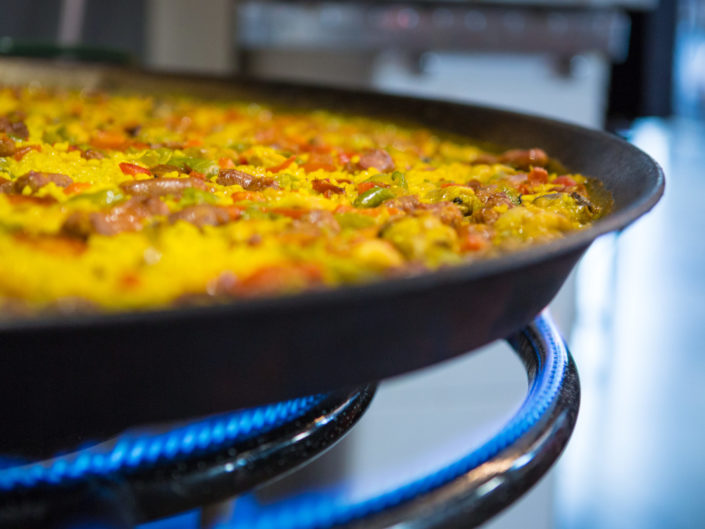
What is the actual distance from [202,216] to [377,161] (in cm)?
50

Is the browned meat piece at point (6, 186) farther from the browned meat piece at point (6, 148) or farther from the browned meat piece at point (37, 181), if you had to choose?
the browned meat piece at point (6, 148)

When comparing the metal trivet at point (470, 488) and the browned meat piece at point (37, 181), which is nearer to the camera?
the metal trivet at point (470, 488)

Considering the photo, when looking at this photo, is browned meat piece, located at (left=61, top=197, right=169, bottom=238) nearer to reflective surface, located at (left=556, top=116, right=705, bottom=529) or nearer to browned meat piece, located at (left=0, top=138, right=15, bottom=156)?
browned meat piece, located at (left=0, top=138, right=15, bottom=156)

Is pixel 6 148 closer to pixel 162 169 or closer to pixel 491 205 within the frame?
pixel 162 169

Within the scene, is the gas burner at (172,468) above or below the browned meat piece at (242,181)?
below

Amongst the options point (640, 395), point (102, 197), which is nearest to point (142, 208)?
point (102, 197)

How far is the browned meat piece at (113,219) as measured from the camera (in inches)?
27.7

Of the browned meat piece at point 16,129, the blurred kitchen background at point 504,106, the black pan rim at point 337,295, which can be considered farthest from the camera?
the blurred kitchen background at point 504,106

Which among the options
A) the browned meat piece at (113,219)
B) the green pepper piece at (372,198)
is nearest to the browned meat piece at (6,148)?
the browned meat piece at (113,219)

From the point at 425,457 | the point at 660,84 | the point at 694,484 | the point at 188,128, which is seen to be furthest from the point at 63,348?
the point at 660,84

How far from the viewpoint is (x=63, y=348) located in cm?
51

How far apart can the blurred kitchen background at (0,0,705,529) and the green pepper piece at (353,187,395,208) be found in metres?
1.02

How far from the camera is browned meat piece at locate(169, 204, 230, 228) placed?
0.76 m

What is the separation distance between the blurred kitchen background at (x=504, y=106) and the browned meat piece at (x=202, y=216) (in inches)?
46.8
